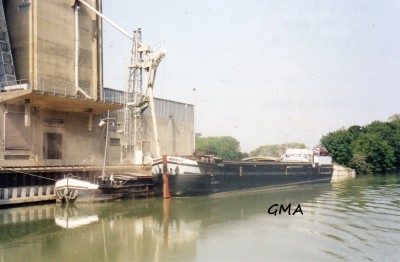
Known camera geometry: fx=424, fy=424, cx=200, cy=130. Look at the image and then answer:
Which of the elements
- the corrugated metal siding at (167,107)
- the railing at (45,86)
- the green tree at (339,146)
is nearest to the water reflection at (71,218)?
the railing at (45,86)

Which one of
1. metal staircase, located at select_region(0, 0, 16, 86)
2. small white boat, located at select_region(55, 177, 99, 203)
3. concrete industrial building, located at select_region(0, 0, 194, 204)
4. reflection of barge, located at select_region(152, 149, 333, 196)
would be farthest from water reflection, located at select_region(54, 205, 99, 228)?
metal staircase, located at select_region(0, 0, 16, 86)

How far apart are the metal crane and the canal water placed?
384 inches

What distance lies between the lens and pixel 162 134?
41.9 metres

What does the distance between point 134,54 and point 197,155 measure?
10843 millimetres

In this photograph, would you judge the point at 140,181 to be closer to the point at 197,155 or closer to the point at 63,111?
the point at 197,155

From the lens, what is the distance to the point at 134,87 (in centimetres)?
3503

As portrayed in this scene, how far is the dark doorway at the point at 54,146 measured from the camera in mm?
30203

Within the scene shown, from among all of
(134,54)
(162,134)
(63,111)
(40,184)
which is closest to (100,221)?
(40,184)

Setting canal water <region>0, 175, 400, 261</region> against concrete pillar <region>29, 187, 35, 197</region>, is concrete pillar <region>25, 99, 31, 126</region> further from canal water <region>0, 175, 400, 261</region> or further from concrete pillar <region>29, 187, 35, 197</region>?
canal water <region>0, 175, 400, 261</region>

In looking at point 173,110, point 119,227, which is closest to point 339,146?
point 173,110

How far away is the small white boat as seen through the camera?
81.3 feet

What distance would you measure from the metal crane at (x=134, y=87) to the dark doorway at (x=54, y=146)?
13.4ft

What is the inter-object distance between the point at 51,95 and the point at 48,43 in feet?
18.6

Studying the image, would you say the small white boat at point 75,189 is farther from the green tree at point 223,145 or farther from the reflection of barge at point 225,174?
the green tree at point 223,145
